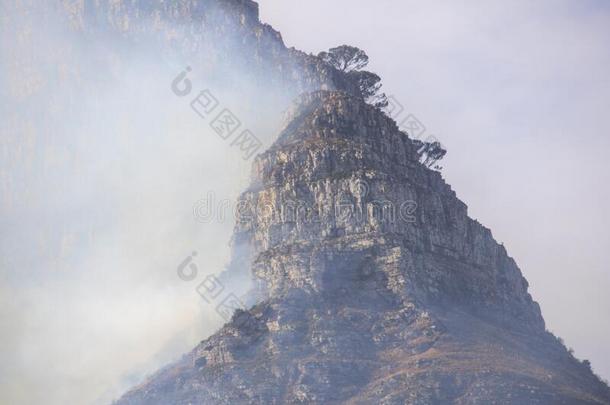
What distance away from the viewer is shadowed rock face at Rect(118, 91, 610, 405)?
174m

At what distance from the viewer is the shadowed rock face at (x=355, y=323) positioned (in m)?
174

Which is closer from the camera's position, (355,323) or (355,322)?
(355,323)

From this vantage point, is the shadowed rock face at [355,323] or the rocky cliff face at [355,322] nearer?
the shadowed rock face at [355,323]

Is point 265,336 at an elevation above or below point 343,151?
below

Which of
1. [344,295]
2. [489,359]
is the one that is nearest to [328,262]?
[344,295]

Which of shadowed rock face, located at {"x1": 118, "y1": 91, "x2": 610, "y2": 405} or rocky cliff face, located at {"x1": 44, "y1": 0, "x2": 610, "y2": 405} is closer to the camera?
shadowed rock face, located at {"x1": 118, "y1": 91, "x2": 610, "y2": 405}

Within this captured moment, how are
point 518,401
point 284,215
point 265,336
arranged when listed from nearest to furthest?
point 518,401 → point 265,336 → point 284,215

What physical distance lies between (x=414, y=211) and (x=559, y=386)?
30852 mm

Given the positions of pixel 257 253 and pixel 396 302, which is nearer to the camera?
pixel 396 302

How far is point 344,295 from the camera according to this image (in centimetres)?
18662

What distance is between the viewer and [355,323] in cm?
18250

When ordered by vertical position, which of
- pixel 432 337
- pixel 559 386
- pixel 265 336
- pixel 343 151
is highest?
pixel 343 151

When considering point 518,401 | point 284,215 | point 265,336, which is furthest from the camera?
point 284,215

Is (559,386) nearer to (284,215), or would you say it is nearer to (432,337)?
(432,337)
